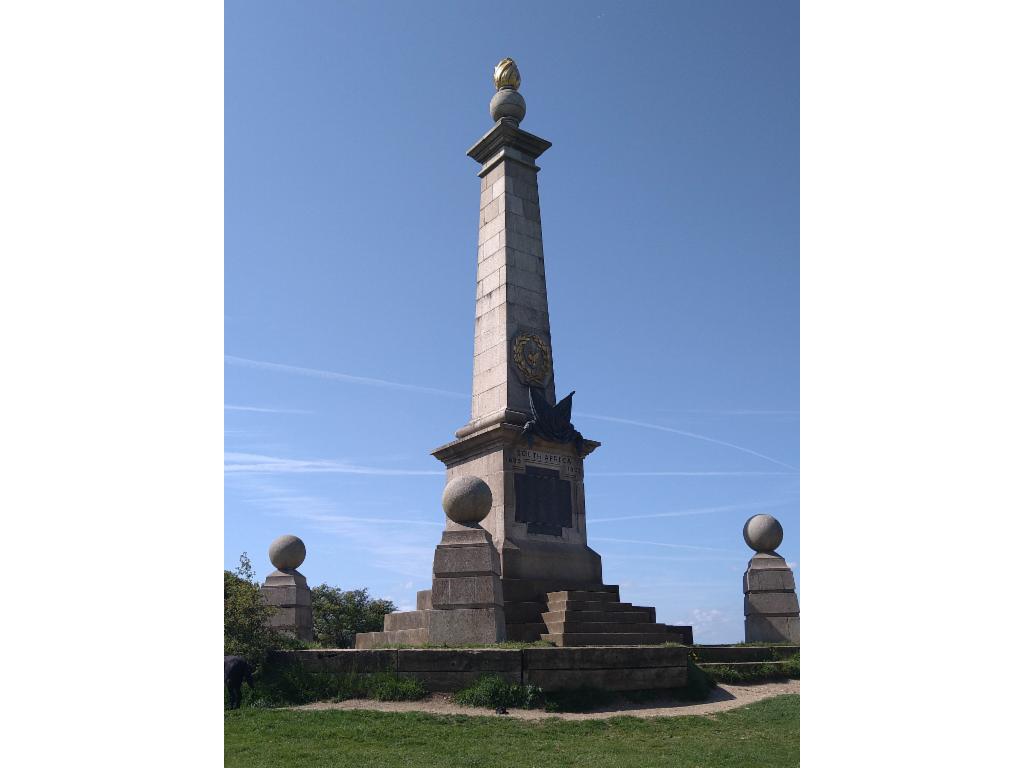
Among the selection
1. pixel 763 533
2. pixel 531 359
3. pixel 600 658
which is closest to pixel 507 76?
pixel 531 359

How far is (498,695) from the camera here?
34.3 ft

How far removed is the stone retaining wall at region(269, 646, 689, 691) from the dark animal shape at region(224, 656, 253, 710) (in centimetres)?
53

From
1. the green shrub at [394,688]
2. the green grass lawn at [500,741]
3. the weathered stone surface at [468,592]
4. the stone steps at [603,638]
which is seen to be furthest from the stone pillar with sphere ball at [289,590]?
the green grass lawn at [500,741]

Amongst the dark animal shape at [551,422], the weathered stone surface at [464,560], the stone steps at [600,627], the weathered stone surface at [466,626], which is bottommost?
the stone steps at [600,627]

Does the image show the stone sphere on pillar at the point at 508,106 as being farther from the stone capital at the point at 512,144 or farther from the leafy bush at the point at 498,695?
the leafy bush at the point at 498,695

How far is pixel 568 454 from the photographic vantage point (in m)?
17.3

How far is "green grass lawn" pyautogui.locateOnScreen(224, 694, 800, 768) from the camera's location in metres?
7.84

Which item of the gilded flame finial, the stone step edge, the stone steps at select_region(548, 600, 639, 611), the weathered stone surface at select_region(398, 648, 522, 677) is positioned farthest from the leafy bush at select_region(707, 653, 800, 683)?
the gilded flame finial

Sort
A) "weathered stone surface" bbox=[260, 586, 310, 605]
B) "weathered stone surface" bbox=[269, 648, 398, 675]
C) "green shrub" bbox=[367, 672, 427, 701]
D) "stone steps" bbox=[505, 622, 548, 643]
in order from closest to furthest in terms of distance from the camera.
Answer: "green shrub" bbox=[367, 672, 427, 701] < "weathered stone surface" bbox=[269, 648, 398, 675] < "stone steps" bbox=[505, 622, 548, 643] < "weathered stone surface" bbox=[260, 586, 310, 605]

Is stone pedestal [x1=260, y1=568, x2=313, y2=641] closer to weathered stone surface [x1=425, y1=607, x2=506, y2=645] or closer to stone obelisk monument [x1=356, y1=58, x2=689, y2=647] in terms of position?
stone obelisk monument [x1=356, y1=58, x2=689, y2=647]

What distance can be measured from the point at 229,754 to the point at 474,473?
30.3 feet

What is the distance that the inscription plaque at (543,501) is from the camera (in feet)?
53.5

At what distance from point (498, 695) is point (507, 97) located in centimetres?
1459

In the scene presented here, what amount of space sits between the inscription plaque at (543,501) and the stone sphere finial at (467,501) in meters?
2.36
